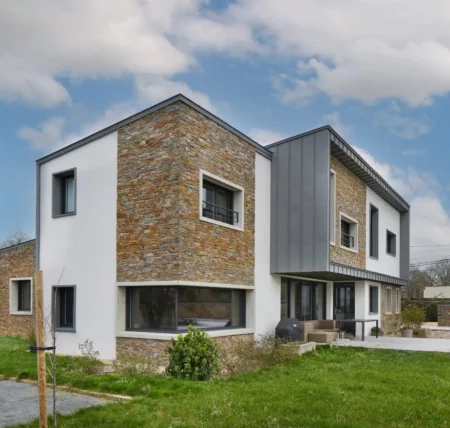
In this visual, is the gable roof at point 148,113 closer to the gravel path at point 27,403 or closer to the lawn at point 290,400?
the lawn at point 290,400

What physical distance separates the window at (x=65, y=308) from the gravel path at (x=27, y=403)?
570 cm

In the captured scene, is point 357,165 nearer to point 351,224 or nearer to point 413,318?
point 351,224

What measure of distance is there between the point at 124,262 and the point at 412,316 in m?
17.0

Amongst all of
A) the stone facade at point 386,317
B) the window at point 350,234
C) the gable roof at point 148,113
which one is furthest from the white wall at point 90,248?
the stone facade at point 386,317

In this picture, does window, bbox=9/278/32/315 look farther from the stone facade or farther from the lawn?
the stone facade

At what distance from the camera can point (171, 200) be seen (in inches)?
505

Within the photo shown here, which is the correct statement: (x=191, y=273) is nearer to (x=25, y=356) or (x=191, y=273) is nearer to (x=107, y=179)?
(x=107, y=179)

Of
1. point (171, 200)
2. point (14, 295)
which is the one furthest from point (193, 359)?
point (14, 295)

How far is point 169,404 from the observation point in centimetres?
795

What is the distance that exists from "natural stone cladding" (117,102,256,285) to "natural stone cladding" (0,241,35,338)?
6452 mm

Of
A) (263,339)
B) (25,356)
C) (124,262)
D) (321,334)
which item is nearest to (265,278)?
(263,339)

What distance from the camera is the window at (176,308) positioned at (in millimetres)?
12945

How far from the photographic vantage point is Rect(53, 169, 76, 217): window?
1616 cm

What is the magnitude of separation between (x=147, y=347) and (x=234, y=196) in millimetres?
5047
